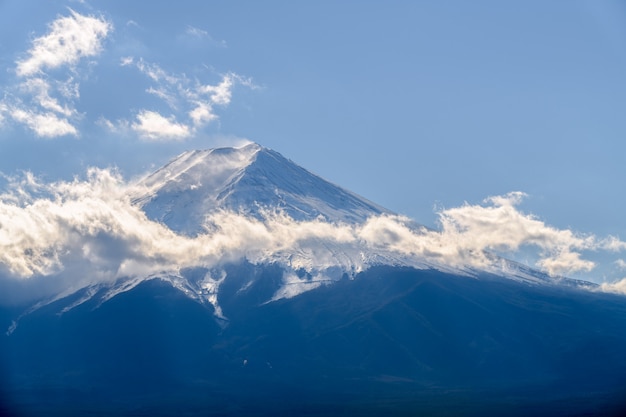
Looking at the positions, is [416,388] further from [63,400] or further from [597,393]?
[63,400]

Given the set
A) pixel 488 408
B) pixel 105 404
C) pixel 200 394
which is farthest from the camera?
pixel 200 394

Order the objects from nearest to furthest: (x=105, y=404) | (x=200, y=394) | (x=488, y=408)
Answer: (x=488, y=408) < (x=105, y=404) < (x=200, y=394)

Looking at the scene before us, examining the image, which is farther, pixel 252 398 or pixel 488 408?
pixel 252 398

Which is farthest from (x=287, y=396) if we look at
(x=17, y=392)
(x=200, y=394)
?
(x=17, y=392)

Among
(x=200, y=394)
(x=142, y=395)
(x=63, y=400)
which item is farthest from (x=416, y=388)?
(x=63, y=400)

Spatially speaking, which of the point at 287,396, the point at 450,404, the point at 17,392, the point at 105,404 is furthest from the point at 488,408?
the point at 17,392

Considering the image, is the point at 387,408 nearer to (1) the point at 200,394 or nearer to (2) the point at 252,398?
(2) the point at 252,398

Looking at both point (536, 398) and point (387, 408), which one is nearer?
point (387, 408)

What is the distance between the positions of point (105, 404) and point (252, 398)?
29571 mm

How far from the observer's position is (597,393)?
617 ft

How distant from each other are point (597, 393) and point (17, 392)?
125 m

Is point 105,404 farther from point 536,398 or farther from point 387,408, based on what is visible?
point 536,398

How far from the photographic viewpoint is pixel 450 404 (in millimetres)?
169875

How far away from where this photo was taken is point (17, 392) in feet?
639
